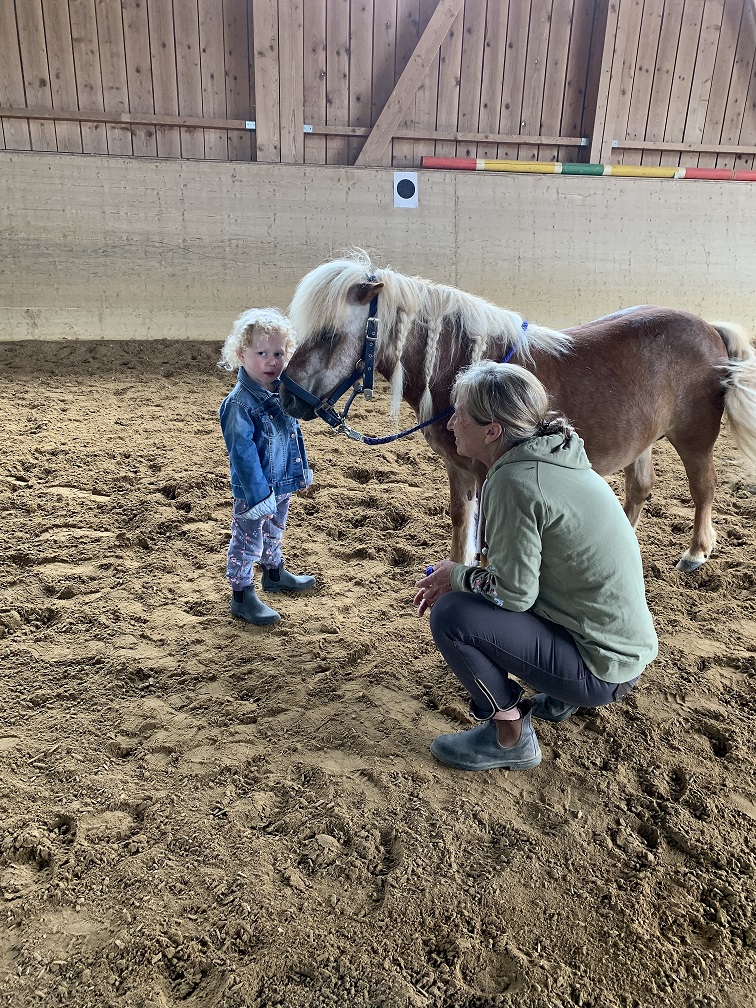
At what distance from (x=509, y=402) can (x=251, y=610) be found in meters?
1.49

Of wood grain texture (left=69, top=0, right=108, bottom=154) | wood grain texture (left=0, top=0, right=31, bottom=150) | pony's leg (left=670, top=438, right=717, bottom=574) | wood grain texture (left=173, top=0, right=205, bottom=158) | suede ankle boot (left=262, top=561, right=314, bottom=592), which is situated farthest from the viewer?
wood grain texture (left=173, top=0, right=205, bottom=158)

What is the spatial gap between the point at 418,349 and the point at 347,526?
123cm

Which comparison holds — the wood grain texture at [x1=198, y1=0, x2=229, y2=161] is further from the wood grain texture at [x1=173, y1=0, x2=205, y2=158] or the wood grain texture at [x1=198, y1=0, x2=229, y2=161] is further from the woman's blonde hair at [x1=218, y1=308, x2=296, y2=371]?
the woman's blonde hair at [x1=218, y1=308, x2=296, y2=371]

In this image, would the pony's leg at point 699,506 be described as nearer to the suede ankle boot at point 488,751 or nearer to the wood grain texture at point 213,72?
the suede ankle boot at point 488,751

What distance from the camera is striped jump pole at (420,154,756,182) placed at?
22.3 ft

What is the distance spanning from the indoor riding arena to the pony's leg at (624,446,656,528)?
0.20 metres

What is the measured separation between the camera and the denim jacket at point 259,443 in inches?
92.9

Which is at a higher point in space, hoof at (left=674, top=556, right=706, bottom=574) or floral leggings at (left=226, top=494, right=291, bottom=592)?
floral leggings at (left=226, top=494, right=291, bottom=592)

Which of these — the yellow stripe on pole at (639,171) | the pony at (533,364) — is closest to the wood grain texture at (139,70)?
the yellow stripe on pole at (639,171)

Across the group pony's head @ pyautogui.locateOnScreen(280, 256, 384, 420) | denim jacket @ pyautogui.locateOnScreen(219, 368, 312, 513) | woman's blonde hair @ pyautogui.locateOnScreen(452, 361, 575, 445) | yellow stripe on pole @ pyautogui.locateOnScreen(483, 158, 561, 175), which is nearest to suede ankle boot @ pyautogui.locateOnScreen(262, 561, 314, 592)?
denim jacket @ pyautogui.locateOnScreen(219, 368, 312, 513)

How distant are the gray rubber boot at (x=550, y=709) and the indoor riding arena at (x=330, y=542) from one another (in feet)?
0.28

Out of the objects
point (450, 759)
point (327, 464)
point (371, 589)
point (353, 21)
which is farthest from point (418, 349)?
point (353, 21)

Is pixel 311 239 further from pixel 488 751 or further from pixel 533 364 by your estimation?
pixel 488 751

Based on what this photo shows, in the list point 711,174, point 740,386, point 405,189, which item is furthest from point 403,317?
point 711,174
